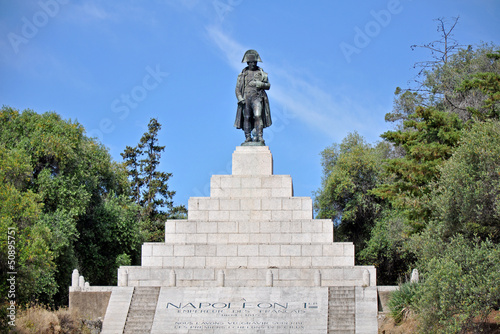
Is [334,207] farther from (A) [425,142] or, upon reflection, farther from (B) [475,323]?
(B) [475,323]

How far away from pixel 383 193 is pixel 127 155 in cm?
2558

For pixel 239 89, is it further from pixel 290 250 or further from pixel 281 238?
pixel 290 250

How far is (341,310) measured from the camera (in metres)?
25.4

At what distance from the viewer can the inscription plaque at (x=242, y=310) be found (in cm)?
2470

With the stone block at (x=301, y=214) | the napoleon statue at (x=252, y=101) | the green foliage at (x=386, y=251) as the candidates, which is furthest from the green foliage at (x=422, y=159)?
the green foliage at (x=386, y=251)

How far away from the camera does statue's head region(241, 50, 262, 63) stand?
103 ft

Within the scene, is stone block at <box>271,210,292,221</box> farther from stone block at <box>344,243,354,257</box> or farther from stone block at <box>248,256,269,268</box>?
stone block at <box>344,243,354,257</box>

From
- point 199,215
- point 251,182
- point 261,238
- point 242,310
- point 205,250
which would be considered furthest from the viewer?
point 251,182

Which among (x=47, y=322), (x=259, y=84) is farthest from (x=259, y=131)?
(x=47, y=322)

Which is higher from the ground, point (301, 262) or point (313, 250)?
point (313, 250)

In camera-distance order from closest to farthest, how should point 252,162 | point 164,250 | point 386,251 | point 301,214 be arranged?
point 164,250 → point 301,214 → point 252,162 → point 386,251

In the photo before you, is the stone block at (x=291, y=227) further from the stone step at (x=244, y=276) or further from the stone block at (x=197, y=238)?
the stone block at (x=197, y=238)

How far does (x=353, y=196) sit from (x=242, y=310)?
75.6 feet

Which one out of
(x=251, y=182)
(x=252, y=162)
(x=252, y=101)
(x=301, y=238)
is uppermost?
(x=252, y=101)
